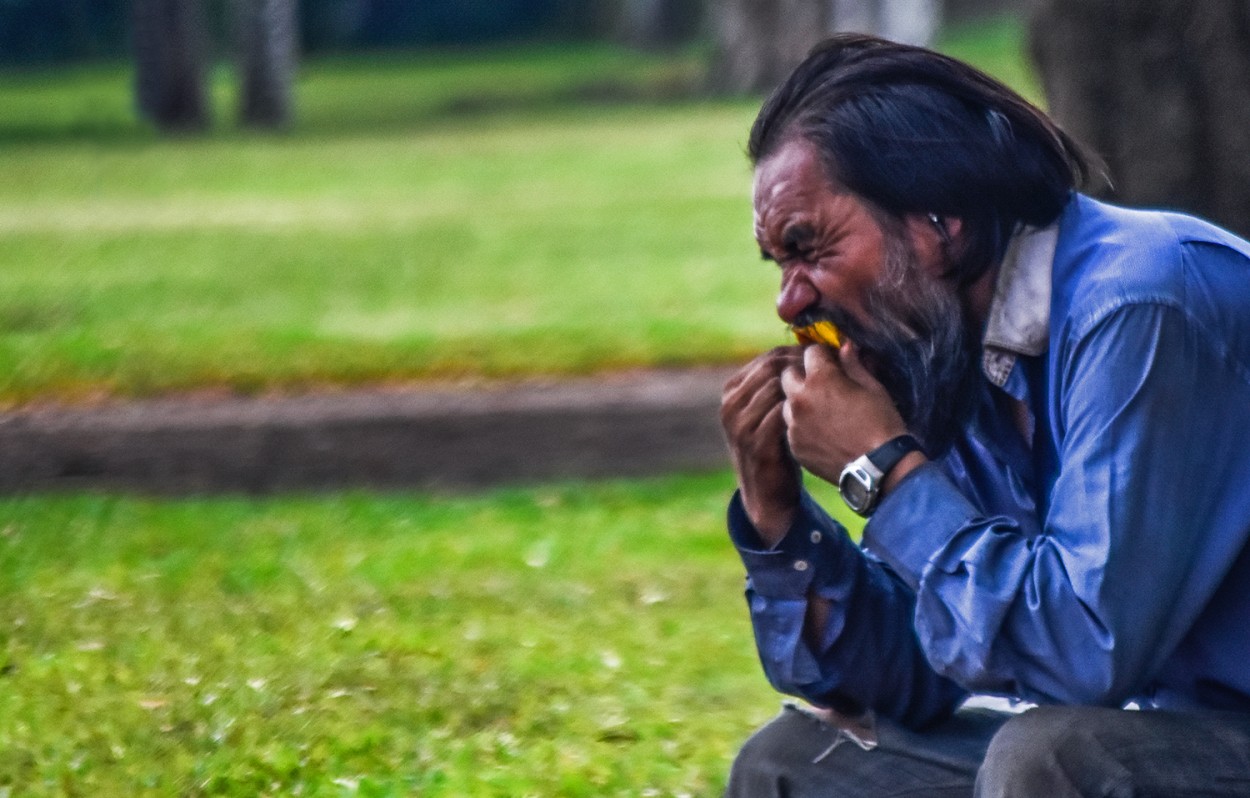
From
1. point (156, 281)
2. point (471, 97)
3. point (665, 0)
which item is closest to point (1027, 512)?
point (156, 281)

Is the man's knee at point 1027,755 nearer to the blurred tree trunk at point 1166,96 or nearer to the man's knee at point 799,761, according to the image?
the man's knee at point 799,761

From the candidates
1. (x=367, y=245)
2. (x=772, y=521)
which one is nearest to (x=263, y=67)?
(x=367, y=245)

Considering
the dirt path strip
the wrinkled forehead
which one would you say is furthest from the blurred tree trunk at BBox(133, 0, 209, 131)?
the wrinkled forehead

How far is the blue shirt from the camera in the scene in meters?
2.52

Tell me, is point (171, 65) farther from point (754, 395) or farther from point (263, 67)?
point (754, 395)

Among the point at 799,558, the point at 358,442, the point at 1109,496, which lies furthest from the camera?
the point at 358,442

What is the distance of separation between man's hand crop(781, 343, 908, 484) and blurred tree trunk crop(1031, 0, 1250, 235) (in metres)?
3.85

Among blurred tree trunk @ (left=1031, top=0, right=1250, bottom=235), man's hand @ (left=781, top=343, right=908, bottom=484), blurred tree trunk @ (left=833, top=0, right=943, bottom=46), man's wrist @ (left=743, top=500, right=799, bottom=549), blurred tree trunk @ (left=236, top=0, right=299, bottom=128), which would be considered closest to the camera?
man's hand @ (left=781, top=343, right=908, bottom=484)

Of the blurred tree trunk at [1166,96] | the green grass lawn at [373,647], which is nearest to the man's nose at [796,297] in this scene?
the green grass lawn at [373,647]

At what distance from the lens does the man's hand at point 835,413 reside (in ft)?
9.05

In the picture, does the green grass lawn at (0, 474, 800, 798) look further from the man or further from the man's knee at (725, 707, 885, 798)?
the man

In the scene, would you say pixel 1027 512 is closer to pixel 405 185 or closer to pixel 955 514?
pixel 955 514

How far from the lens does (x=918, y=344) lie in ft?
9.41

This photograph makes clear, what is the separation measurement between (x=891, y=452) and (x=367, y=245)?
40.0 feet
